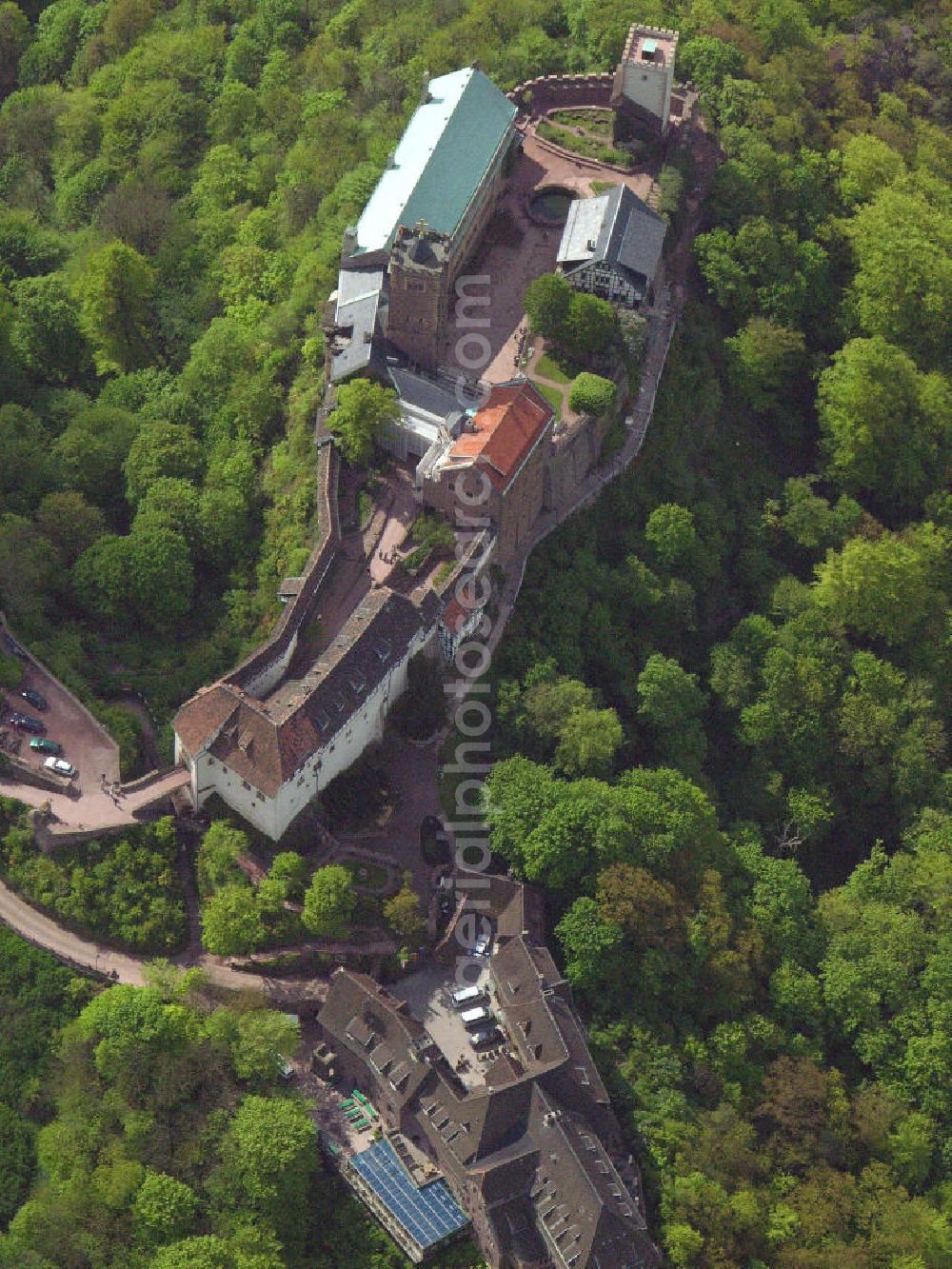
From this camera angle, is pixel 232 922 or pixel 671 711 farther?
pixel 671 711

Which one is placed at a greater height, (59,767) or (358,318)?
(358,318)

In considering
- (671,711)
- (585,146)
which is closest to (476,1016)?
(671,711)

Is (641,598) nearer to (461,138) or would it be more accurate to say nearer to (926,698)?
(926,698)

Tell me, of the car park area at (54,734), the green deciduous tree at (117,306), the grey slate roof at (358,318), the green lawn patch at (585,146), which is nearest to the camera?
the car park area at (54,734)

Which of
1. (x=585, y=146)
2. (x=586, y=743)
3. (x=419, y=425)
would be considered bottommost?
(x=586, y=743)

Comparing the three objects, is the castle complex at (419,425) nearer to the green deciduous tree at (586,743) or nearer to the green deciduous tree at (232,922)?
the green deciduous tree at (232,922)

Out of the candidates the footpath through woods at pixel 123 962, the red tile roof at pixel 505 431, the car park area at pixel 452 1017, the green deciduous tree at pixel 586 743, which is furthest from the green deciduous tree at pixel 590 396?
the footpath through woods at pixel 123 962

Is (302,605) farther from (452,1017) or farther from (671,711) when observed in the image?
(452,1017)
